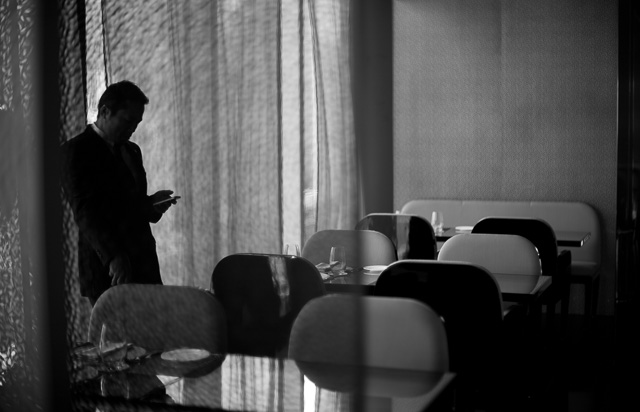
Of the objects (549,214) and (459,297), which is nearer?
(459,297)

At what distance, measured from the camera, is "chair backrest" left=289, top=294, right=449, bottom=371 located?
1.18 m

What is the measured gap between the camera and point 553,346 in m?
2.96

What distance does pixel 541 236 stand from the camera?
2.85m

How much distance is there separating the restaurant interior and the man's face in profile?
16 millimetres

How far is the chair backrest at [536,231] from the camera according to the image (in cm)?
285

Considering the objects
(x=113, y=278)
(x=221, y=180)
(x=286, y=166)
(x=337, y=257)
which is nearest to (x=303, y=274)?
(x=337, y=257)

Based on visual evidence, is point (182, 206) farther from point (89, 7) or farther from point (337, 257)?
point (337, 257)

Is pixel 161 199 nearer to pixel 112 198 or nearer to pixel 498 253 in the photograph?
pixel 112 198

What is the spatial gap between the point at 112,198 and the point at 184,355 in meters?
0.60

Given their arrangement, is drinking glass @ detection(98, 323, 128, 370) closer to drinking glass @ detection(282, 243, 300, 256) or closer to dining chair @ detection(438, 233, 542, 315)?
drinking glass @ detection(282, 243, 300, 256)

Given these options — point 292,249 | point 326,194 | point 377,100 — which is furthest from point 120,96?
point 377,100

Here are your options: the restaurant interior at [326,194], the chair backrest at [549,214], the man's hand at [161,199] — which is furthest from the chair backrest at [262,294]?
the chair backrest at [549,214]

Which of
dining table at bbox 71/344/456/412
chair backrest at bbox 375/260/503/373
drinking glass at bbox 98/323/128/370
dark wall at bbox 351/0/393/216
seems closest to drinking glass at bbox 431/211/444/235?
dark wall at bbox 351/0/393/216

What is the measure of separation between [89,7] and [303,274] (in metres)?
1.40
